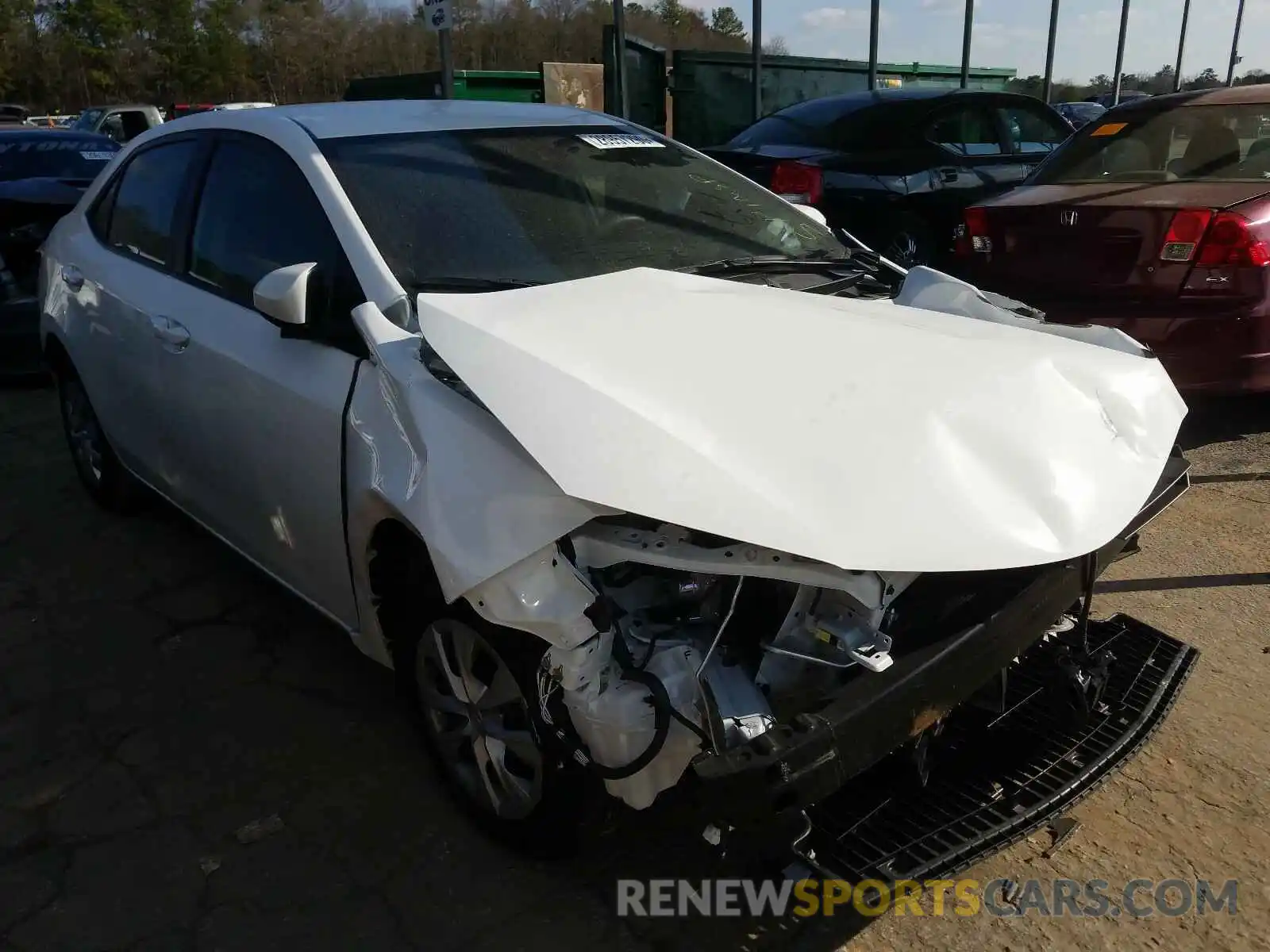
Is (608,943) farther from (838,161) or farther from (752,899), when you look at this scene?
(838,161)

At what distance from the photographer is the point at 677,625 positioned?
213cm

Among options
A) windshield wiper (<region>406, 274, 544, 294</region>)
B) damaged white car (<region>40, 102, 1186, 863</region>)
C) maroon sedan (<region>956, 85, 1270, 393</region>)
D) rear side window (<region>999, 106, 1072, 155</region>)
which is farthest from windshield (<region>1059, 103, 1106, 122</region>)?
windshield wiper (<region>406, 274, 544, 294</region>)

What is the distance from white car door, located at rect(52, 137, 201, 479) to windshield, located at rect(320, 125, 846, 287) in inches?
39.2

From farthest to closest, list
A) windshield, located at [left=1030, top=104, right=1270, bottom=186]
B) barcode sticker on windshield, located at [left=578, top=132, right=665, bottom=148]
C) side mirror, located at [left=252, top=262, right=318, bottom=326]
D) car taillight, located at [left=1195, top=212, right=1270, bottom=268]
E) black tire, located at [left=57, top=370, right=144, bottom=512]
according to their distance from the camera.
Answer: windshield, located at [left=1030, top=104, right=1270, bottom=186] → black tire, located at [left=57, top=370, right=144, bottom=512] → car taillight, located at [left=1195, top=212, right=1270, bottom=268] → barcode sticker on windshield, located at [left=578, top=132, right=665, bottom=148] → side mirror, located at [left=252, top=262, right=318, bottom=326]

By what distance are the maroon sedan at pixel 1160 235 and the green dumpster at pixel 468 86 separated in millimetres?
11843

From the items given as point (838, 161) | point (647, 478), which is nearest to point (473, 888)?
point (647, 478)

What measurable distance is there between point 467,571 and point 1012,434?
1.15 meters

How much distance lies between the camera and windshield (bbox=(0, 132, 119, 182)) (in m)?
7.54

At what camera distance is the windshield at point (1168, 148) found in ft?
16.4

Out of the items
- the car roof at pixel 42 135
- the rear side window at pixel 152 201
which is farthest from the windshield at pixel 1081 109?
the rear side window at pixel 152 201

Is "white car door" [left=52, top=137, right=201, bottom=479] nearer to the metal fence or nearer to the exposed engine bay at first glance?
the exposed engine bay

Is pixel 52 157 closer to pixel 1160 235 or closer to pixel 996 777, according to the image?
pixel 1160 235

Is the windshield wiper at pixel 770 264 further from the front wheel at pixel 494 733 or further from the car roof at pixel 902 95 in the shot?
the car roof at pixel 902 95

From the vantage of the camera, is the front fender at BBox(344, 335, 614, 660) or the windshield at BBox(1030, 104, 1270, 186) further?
the windshield at BBox(1030, 104, 1270, 186)
